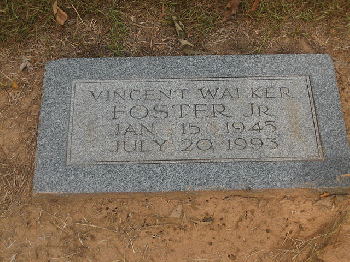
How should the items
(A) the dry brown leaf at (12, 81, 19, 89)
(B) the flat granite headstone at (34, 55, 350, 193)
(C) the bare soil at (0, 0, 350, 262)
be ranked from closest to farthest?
(B) the flat granite headstone at (34, 55, 350, 193)
(C) the bare soil at (0, 0, 350, 262)
(A) the dry brown leaf at (12, 81, 19, 89)

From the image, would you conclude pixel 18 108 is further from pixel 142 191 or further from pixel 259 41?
pixel 259 41

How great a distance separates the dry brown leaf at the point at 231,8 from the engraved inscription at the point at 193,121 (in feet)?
2.93

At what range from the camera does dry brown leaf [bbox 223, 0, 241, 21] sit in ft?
10.8

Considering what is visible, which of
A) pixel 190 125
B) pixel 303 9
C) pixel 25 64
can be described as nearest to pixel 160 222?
pixel 190 125

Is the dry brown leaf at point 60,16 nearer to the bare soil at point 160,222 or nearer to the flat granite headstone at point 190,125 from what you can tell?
the flat granite headstone at point 190,125

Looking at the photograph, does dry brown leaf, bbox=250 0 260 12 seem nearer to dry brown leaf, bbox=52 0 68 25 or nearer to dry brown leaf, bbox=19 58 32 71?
dry brown leaf, bbox=52 0 68 25

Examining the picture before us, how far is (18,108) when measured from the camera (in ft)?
10.5

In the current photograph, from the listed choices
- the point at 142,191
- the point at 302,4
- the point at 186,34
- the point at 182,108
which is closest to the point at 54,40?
the point at 186,34

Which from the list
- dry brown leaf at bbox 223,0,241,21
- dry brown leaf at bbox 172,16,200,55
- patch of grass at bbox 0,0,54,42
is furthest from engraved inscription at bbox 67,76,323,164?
patch of grass at bbox 0,0,54,42

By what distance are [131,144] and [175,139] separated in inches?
14.9

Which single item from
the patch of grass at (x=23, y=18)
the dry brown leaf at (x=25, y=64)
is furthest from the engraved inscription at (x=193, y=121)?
the patch of grass at (x=23, y=18)

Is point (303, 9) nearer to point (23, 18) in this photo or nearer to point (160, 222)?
point (160, 222)

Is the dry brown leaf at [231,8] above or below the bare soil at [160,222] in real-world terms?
above

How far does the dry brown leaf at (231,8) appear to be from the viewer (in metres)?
3.29
